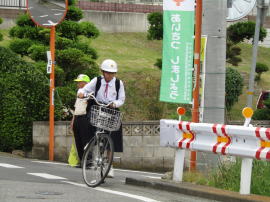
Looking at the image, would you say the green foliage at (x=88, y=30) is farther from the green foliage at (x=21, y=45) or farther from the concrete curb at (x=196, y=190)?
the concrete curb at (x=196, y=190)

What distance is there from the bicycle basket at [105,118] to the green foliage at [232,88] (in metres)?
20.6

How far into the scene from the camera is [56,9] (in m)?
21.2

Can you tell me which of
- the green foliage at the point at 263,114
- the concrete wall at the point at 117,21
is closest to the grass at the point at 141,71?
the concrete wall at the point at 117,21

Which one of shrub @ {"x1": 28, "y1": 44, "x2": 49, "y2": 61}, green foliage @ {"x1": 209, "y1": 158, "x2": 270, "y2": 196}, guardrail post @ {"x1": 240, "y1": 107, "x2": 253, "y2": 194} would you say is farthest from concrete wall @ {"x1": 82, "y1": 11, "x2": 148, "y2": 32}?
guardrail post @ {"x1": 240, "y1": 107, "x2": 253, "y2": 194}

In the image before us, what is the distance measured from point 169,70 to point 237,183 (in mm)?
3256

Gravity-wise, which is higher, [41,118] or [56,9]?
[56,9]

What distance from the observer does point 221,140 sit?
1173 cm

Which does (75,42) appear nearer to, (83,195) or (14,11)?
(83,195)

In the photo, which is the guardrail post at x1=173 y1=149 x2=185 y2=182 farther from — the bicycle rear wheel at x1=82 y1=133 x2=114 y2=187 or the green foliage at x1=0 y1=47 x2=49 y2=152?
the green foliage at x1=0 y1=47 x2=49 y2=152

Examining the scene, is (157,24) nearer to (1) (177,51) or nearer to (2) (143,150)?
(2) (143,150)

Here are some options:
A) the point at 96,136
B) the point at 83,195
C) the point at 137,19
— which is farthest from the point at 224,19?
the point at 137,19

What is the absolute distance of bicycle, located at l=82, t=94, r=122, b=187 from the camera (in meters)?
12.3

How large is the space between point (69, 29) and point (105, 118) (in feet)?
46.2

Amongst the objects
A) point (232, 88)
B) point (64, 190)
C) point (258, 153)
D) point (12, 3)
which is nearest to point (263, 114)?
point (232, 88)
